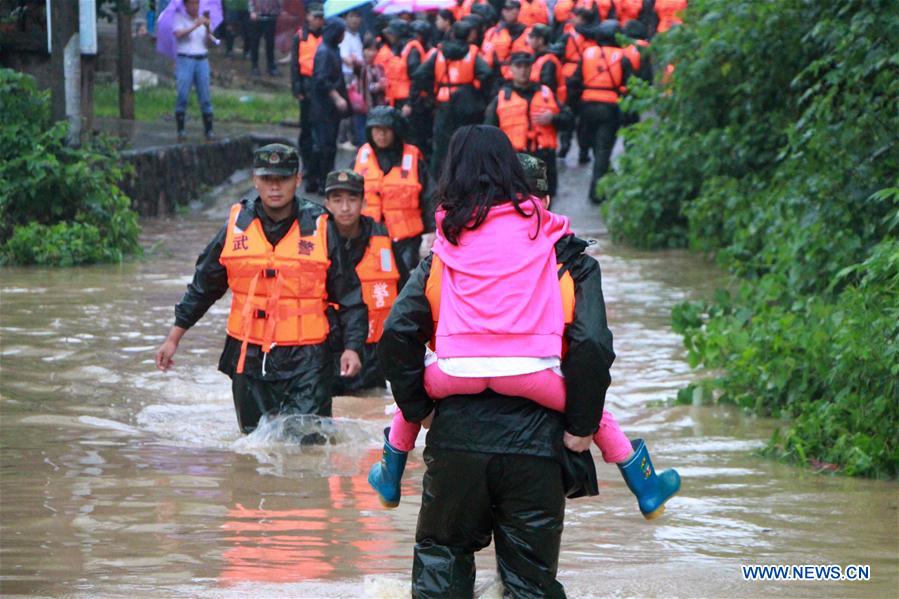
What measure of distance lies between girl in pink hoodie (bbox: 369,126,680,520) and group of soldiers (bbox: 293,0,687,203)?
14.8 m

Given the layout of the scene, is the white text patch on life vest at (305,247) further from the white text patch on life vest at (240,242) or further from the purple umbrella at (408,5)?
the purple umbrella at (408,5)

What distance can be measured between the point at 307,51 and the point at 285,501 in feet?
48.7

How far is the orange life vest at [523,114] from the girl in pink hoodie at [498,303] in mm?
14428

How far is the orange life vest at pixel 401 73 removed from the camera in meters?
21.6

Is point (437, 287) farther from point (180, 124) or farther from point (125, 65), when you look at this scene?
point (125, 65)

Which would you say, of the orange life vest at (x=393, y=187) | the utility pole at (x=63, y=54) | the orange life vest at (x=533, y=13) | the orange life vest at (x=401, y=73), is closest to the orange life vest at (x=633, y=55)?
the orange life vest at (x=401, y=73)

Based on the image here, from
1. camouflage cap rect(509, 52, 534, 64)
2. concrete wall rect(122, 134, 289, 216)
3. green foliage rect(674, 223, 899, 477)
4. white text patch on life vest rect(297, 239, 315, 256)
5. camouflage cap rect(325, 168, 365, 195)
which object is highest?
camouflage cap rect(509, 52, 534, 64)

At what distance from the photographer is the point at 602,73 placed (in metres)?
20.7

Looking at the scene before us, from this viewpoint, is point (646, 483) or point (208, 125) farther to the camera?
point (208, 125)

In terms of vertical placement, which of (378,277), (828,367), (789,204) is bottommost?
(828,367)

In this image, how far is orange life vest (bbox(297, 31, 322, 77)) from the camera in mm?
21516

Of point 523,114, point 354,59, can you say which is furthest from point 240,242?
point 354,59

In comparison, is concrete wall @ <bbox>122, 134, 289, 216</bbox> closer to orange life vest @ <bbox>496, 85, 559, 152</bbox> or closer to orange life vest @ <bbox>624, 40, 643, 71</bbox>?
orange life vest @ <bbox>496, 85, 559, 152</bbox>

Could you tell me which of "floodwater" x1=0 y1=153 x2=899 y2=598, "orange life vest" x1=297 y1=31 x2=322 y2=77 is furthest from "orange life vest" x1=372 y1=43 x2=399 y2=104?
"floodwater" x1=0 y1=153 x2=899 y2=598
